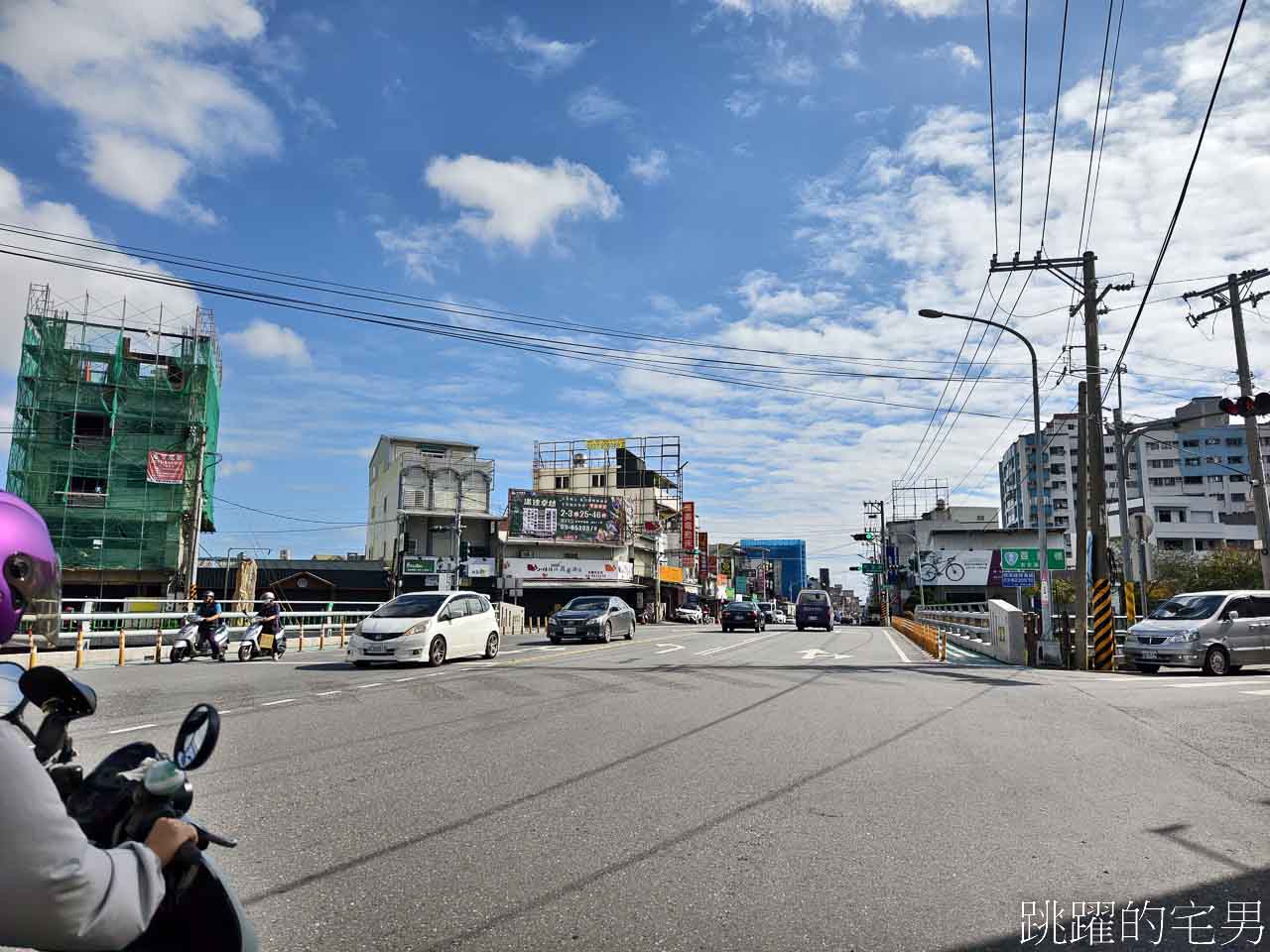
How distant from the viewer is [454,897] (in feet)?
13.9

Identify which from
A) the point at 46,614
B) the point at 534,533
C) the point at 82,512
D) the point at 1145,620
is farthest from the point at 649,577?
the point at 46,614

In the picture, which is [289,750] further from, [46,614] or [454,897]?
[46,614]

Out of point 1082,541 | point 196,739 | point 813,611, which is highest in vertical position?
point 1082,541

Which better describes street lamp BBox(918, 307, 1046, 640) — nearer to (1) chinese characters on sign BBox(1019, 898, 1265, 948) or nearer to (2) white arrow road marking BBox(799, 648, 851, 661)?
(2) white arrow road marking BBox(799, 648, 851, 661)

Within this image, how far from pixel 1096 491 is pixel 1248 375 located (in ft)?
32.1

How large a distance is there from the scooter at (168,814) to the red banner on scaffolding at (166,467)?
171ft

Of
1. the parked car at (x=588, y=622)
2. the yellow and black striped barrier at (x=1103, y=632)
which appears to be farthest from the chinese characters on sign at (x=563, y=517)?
the yellow and black striped barrier at (x=1103, y=632)

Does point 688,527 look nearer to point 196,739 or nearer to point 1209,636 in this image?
point 1209,636

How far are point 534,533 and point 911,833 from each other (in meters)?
66.4

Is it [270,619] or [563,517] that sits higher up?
[563,517]

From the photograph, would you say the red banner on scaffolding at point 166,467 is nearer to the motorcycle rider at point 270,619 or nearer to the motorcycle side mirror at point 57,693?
the motorcycle rider at point 270,619

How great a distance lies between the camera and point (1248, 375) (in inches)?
1022

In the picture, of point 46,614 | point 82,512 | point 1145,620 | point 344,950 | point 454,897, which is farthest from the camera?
point 82,512

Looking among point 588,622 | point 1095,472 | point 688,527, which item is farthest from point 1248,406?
point 688,527
